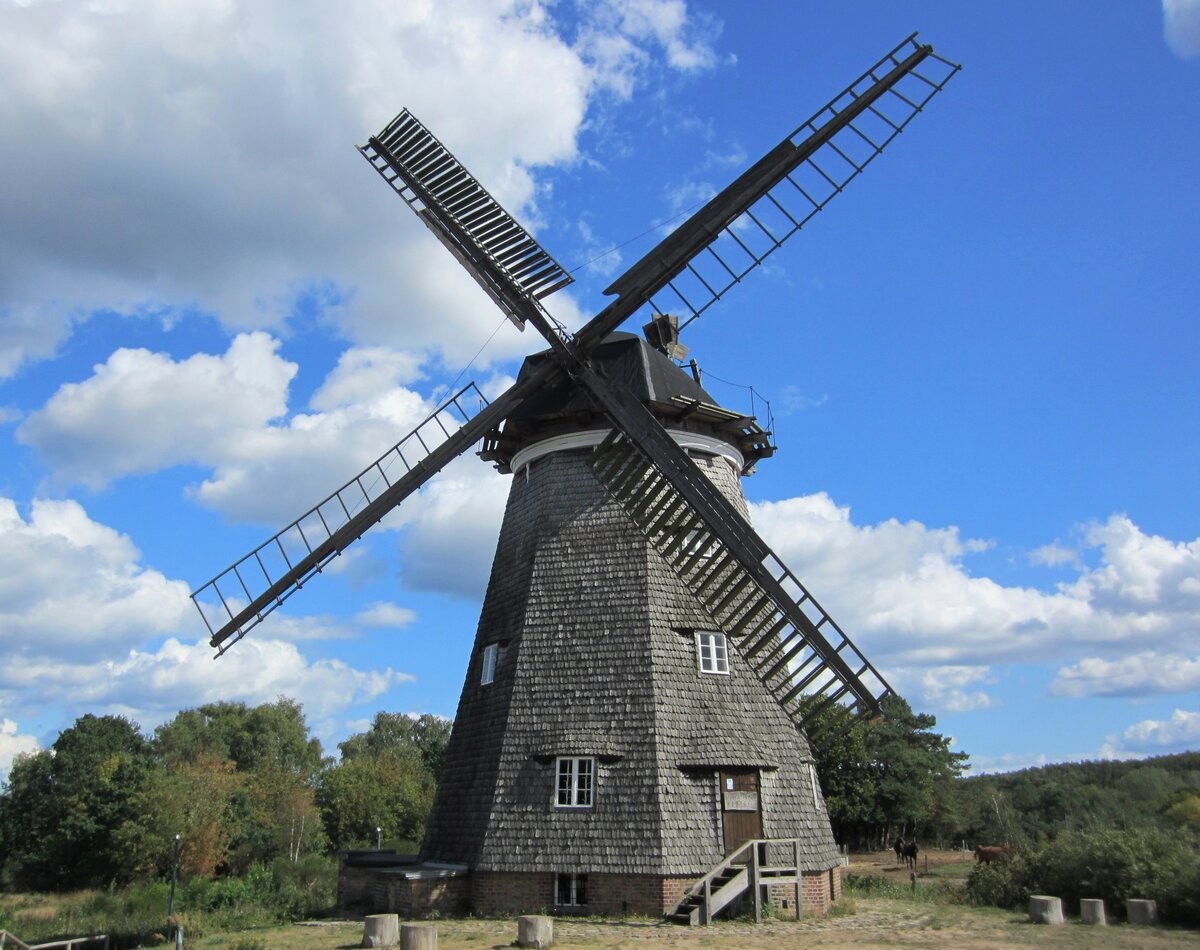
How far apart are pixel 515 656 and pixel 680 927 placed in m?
5.07

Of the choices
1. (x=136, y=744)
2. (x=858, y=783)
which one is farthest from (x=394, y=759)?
(x=858, y=783)

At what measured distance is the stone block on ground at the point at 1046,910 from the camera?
13.6m

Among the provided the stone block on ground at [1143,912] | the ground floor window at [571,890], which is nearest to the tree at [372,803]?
the ground floor window at [571,890]

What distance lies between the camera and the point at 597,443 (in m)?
16.4

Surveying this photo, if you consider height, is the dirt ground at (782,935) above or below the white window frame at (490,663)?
below

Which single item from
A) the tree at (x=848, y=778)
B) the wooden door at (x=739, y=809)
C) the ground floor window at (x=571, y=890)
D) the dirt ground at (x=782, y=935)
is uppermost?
the tree at (x=848, y=778)

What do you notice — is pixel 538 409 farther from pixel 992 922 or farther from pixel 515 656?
pixel 992 922

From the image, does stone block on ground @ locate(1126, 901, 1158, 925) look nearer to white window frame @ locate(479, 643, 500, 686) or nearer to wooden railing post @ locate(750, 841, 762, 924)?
wooden railing post @ locate(750, 841, 762, 924)

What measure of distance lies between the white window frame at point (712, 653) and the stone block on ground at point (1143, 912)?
6.89 metres

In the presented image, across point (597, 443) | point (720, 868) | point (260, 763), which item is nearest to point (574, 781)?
point (720, 868)

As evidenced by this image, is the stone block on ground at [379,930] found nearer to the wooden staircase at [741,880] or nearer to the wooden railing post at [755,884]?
the wooden staircase at [741,880]

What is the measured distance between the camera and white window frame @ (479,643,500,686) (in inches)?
635

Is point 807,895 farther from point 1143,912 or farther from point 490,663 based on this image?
point 490,663

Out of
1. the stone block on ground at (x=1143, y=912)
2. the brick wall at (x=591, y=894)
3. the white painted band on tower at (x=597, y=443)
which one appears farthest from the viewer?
the white painted band on tower at (x=597, y=443)
